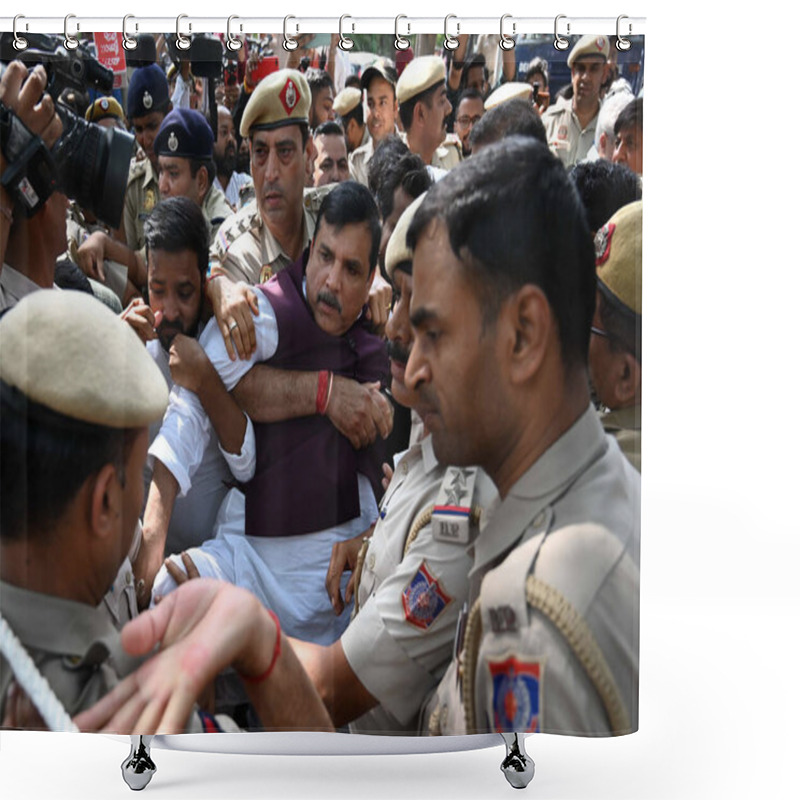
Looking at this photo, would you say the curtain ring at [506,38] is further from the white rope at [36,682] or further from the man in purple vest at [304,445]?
the white rope at [36,682]

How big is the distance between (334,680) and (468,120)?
1635 millimetres

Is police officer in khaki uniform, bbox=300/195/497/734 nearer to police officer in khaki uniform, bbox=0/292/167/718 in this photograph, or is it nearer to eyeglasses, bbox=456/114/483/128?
eyeglasses, bbox=456/114/483/128

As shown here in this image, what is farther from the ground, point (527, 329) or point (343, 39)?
point (343, 39)

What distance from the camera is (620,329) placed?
3.62m

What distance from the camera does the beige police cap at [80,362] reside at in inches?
141

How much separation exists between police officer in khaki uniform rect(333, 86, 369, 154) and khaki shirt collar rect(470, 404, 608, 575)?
994 mm

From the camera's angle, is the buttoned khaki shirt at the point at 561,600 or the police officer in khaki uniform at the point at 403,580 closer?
the buttoned khaki shirt at the point at 561,600

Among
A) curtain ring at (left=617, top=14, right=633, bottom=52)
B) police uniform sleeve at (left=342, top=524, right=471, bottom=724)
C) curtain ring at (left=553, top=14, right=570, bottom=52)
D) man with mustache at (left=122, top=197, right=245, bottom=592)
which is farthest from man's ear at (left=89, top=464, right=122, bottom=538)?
curtain ring at (left=617, top=14, right=633, bottom=52)

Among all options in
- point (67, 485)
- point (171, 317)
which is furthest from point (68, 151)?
point (67, 485)

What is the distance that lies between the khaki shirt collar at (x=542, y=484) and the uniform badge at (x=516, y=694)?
29cm

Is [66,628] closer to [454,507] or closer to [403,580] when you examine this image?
[403,580]

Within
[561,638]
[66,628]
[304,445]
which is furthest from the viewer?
[304,445]

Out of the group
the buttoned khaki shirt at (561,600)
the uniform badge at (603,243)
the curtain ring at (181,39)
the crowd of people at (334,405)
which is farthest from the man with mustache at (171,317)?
the uniform badge at (603,243)

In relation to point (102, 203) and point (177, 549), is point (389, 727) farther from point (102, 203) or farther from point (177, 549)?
point (102, 203)
